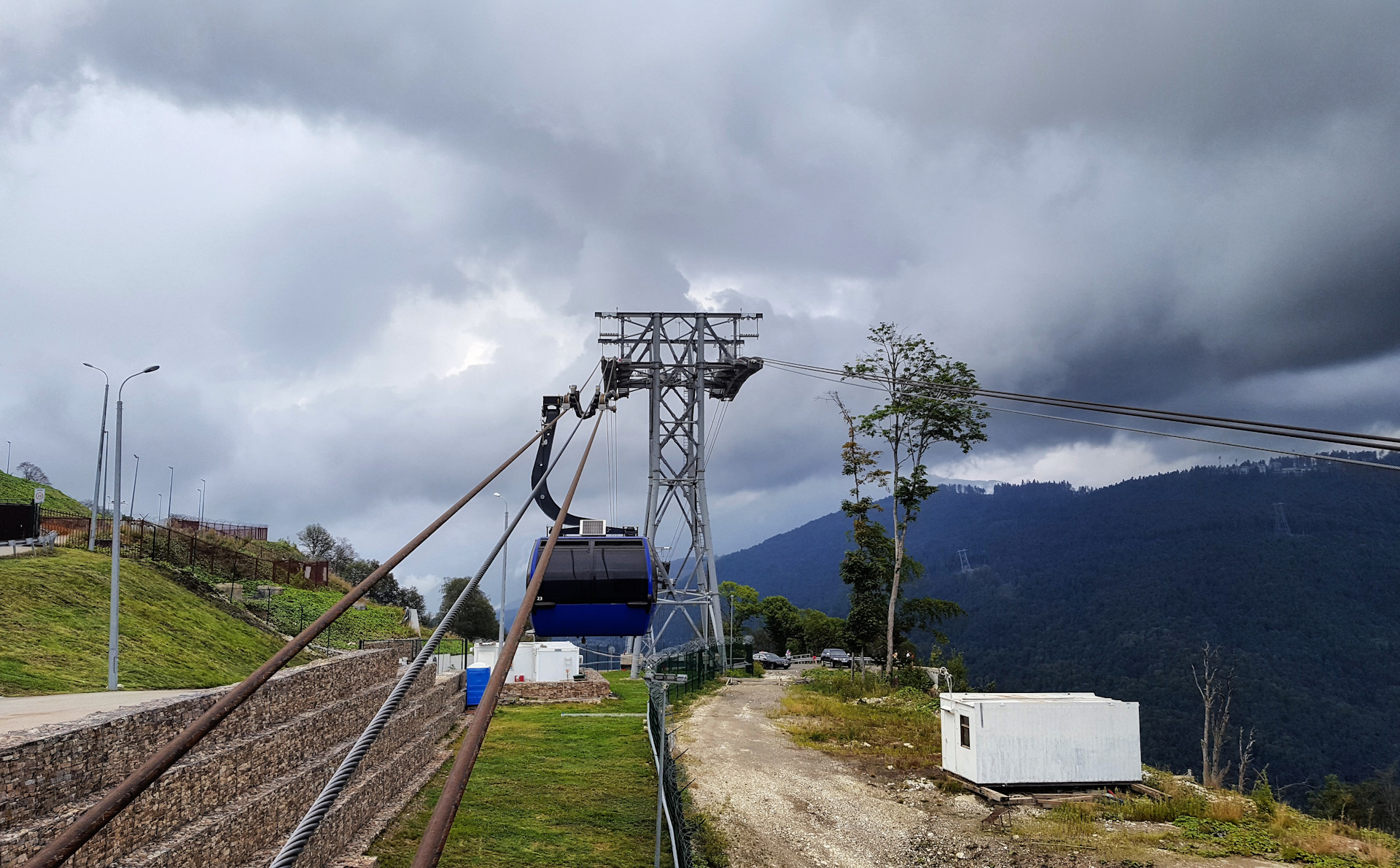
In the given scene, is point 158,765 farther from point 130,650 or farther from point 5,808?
point 130,650

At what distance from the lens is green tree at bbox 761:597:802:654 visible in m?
80.6

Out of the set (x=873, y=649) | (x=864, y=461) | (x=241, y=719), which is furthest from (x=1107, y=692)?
(x=241, y=719)

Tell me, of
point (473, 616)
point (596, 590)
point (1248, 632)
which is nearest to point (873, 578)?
point (596, 590)

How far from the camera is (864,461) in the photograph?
38125 mm

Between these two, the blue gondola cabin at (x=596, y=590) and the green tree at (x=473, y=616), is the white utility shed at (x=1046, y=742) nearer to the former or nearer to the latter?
the blue gondola cabin at (x=596, y=590)

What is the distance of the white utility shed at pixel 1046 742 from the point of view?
19.5 meters

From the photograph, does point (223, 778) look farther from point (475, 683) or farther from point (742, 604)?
point (742, 604)

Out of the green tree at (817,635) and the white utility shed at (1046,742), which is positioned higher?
the white utility shed at (1046,742)

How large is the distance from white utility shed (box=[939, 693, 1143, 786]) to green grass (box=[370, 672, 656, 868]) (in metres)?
7.42

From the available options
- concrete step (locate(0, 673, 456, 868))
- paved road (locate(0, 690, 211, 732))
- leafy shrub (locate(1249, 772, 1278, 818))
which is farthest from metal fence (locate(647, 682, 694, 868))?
leafy shrub (locate(1249, 772, 1278, 818))

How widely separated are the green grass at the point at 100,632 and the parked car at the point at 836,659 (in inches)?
1483

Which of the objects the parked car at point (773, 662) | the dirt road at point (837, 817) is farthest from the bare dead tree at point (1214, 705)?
the parked car at point (773, 662)

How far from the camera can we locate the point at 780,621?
80.9m

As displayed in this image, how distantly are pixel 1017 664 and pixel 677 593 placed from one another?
4359 inches
